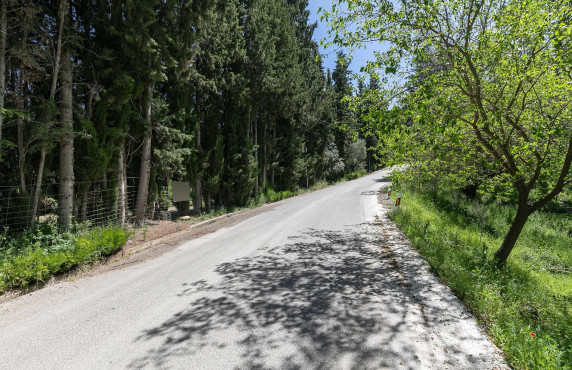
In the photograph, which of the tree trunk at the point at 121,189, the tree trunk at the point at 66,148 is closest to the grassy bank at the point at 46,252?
the tree trunk at the point at 66,148

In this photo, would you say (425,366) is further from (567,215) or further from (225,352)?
(567,215)

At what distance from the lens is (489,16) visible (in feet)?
18.7

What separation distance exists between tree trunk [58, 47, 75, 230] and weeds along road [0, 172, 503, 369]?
8.12 feet

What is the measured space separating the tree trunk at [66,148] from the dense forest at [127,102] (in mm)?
26

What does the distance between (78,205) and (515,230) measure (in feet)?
37.4

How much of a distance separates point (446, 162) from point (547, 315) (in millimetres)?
3876

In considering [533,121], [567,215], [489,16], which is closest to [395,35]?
[489,16]

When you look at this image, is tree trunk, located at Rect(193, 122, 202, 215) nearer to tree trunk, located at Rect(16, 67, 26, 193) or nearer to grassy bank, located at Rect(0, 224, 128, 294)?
grassy bank, located at Rect(0, 224, 128, 294)

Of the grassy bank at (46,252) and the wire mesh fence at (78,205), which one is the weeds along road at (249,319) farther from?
the wire mesh fence at (78,205)

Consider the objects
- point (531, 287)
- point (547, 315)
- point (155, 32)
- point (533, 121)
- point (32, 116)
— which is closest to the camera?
point (547, 315)

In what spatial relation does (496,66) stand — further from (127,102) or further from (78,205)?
(78,205)

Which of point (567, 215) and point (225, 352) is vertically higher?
point (225, 352)

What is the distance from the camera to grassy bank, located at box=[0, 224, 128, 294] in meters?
4.66

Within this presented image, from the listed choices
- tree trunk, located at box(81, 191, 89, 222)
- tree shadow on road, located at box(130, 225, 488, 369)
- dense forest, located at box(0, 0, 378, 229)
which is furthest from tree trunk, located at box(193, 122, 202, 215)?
tree shadow on road, located at box(130, 225, 488, 369)
